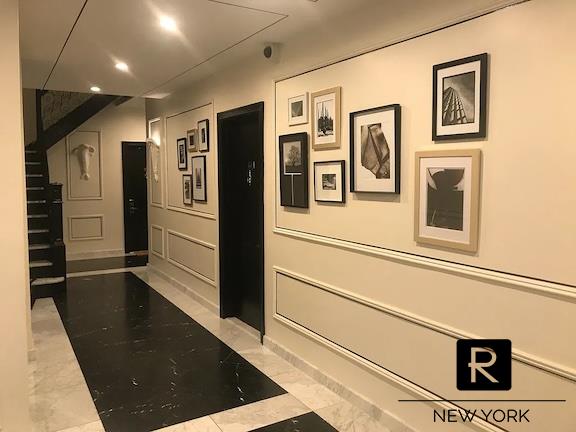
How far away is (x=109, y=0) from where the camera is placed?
2.73 metres

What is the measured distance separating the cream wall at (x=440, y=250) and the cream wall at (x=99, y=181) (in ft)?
17.4

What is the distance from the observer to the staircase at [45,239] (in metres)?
5.69

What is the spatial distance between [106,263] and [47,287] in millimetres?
2137

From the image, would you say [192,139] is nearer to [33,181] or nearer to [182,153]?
[182,153]

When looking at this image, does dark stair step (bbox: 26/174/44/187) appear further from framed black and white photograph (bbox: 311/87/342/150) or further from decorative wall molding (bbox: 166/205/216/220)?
framed black and white photograph (bbox: 311/87/342/150)

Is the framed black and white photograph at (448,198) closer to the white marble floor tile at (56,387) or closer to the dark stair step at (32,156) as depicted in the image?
the white marble floor tile at (56,387)

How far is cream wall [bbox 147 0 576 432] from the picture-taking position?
1889 mm

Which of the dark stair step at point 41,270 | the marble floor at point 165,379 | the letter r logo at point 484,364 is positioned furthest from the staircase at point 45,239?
the letter r logo at point 484,364

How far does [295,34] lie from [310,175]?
1032 millimetres

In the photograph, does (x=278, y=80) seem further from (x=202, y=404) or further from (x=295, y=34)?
(x=202, y=404)

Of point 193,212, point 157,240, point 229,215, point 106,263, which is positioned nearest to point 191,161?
point 193,212

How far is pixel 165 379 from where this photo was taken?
3.42 metres

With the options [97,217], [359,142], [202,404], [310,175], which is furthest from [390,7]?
[97,217]

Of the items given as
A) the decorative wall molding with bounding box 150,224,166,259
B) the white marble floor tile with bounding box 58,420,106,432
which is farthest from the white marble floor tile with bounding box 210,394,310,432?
the decorative wall molding with bounding box 150,224,166,259
